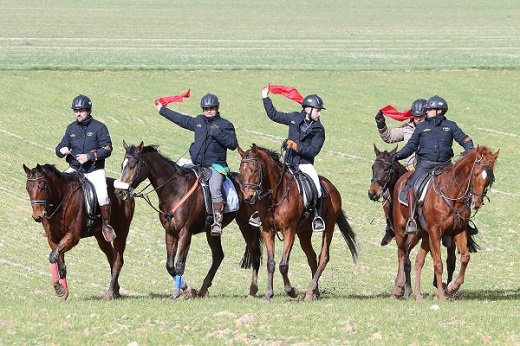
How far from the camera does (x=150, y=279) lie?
22.3 metres

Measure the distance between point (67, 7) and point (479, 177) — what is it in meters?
104

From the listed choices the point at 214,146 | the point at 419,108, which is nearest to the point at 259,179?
the point at 214,146

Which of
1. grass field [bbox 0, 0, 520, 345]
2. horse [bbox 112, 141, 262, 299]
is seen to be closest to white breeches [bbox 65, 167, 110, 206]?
horse [bbox 112, 141, 262, 299]

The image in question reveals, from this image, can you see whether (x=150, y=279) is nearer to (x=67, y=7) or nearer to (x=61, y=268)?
(x=61, y=268)

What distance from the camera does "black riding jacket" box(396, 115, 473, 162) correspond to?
19391 millimetres

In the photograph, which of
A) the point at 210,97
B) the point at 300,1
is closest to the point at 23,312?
the point at 210,97

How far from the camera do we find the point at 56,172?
60.2 feet

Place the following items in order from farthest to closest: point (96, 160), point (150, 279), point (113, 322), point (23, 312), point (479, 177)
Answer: point (150, 279) → point (96, 160) → point (479, 177) → point (23, 312) → point (113, 322)

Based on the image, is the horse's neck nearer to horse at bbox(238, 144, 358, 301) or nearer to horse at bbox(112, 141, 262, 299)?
horse at bbox(112, 141, 262, 299)

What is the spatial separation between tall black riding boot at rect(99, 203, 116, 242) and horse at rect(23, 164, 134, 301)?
16 centimetres

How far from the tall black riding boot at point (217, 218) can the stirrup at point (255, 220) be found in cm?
50

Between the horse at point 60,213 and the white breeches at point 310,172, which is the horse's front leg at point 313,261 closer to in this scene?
the white breeches at point 310,172

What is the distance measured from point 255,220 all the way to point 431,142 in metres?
3.00

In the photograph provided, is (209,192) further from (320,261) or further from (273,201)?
(320,261)
